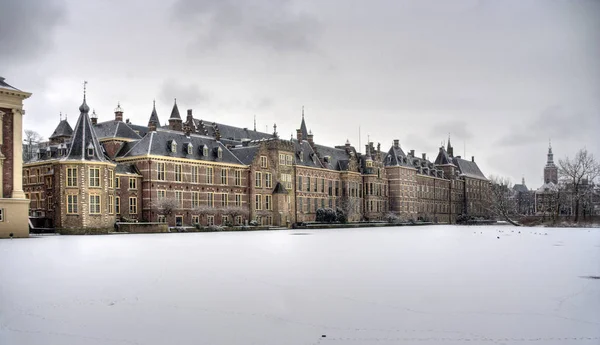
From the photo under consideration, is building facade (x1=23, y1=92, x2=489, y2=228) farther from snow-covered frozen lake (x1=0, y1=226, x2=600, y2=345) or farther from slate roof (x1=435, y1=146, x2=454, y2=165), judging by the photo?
snow-covered frozen lake (x1=0, y1=226, x2=600, y2=345)

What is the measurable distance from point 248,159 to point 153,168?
1308 centimetres

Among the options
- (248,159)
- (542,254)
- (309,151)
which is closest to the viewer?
(542,254)

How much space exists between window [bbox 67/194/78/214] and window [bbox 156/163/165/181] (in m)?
8.87

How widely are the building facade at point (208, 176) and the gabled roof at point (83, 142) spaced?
3.1 inches

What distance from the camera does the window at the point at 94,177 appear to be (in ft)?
158

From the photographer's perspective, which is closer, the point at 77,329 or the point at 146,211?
the point at 77,329

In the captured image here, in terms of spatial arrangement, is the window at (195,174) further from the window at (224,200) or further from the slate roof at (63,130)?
the slate roof at (63,130)

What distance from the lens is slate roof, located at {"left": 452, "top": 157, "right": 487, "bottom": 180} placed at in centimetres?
12056

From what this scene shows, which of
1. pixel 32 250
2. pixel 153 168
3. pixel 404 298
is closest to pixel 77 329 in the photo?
pixel 404 298

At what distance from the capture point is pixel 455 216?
11462cm

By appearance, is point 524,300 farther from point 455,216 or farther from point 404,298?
point 455,216

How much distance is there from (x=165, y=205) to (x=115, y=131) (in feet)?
29.6

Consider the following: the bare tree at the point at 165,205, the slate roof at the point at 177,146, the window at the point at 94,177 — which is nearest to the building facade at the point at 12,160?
the window at the point at 94,177

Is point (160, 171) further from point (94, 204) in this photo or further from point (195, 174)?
point (94, 204)
